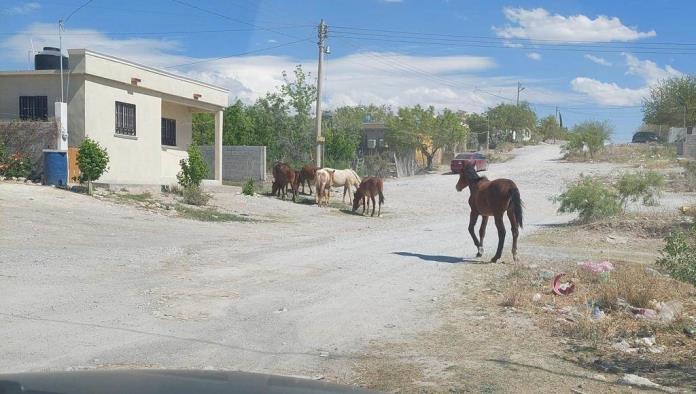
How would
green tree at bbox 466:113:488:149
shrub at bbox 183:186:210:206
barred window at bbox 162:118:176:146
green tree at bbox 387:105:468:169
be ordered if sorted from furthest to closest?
1. green tree at bbox 466:113:488:149
2. green tree at bbox 387:105:468:169
3. barred window at bbox 162:118:176:146
4. shrub at bbox 183:186:210:206

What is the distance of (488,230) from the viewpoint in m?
22.3

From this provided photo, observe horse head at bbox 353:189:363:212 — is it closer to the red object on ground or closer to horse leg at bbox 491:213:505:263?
horse leg at bbox 491:213:505:263

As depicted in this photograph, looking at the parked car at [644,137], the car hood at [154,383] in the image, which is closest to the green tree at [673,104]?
the parked car at [644,137]

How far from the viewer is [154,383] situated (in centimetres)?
329

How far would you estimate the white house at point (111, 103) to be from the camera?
82.4 feet

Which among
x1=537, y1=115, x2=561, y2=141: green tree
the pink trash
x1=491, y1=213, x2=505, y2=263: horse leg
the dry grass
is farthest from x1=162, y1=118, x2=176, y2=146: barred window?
x1=537, y1=115, x2=561, y2=141: green tree

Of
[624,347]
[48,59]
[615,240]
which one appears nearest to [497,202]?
[615,240]

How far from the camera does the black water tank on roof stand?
1037 inches

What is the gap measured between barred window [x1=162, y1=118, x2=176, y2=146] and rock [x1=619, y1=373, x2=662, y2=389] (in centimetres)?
2805

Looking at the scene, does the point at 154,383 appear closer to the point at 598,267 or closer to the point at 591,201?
the point at 598,267

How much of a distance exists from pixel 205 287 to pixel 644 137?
255ft

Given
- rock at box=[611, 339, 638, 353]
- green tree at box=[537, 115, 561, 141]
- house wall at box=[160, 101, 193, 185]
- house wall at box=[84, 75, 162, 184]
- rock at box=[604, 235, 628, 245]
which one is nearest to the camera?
rock at box=[611, 339, 638, 353]

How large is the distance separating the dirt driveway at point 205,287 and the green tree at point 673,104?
54.7m

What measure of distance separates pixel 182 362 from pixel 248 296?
363cm
